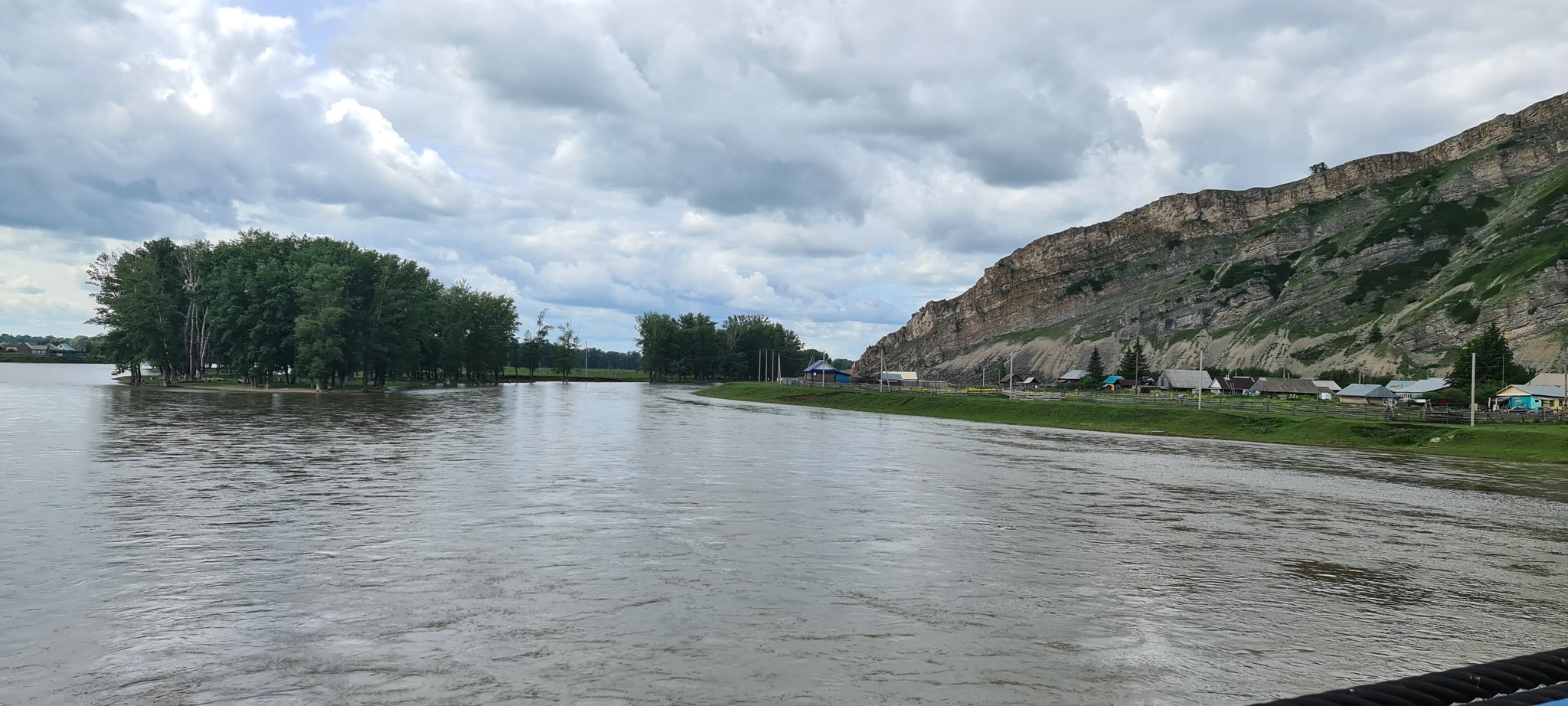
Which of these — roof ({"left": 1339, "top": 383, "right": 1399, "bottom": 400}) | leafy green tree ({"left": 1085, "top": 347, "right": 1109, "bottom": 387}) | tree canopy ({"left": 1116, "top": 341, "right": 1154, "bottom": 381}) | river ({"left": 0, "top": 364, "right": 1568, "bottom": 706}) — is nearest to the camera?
river ({"left": 0, "top": 364, "right": 1568, "bottom": 706})

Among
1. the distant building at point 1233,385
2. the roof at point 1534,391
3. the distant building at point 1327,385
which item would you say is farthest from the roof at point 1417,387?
the distant building at point 1233,385

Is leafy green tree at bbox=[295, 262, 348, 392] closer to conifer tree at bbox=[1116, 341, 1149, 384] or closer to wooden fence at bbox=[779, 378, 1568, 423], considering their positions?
wooden fence at bbox=[779, 378, 1568, 423]

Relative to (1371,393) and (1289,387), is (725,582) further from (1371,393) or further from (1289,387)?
(1289,387)

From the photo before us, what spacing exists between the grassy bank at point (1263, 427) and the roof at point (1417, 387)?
2741 inches

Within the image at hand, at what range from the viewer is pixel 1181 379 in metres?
179

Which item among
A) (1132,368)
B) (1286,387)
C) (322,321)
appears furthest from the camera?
(1132,368)

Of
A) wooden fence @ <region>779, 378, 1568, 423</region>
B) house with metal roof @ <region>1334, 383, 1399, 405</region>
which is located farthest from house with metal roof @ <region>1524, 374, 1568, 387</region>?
wooden fence @ <region>779, 378, 1568, 423</region>

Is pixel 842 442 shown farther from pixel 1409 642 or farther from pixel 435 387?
pixel 435 387

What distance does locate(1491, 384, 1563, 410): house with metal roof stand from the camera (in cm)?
9730

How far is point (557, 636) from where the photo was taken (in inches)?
464

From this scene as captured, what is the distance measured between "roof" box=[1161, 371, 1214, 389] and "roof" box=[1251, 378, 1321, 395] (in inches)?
818

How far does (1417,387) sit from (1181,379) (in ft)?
172

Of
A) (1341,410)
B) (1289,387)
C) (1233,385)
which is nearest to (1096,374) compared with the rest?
(1233,385)

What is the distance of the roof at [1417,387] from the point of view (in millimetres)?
124062
